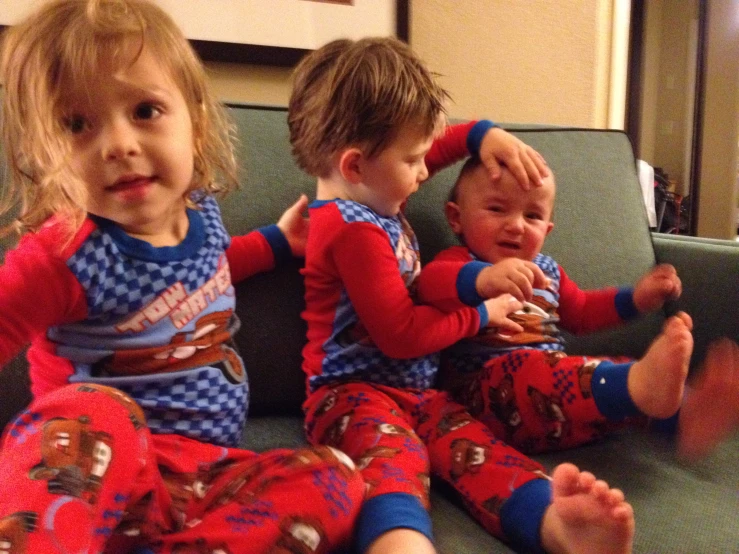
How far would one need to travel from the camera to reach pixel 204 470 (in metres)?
0.70

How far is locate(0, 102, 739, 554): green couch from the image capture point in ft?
2.33

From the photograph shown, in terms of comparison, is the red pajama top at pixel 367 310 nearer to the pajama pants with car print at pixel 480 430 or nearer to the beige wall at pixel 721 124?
the pajama pants with car print at pixel 480 430

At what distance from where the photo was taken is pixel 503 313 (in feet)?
3.19

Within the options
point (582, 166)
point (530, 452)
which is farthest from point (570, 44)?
point (530, 452)

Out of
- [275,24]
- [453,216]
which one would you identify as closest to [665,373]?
[453,216]

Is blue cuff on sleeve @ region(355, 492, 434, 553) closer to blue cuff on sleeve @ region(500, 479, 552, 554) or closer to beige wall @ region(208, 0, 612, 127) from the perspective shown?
blue cuff on sleeve @ region(500, 479, 552, 554)

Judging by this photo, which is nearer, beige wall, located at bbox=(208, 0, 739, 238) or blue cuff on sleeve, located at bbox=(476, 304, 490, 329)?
blue cuff on sleeve, located at bbox=(476, 304, 490, 329)

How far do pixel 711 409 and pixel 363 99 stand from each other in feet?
2.11

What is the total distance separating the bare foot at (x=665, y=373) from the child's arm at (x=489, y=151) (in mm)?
324

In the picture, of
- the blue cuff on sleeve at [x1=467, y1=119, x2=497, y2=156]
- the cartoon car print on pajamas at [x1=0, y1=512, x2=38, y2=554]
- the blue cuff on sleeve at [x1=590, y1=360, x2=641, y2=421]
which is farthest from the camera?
the blue cuff on sleeve at [x1=467, y1=119, x2=497, y2=156]

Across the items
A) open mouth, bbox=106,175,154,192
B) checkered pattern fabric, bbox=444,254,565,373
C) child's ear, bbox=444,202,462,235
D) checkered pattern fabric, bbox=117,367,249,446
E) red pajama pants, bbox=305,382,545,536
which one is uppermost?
open mouth, bbox=106,175,154,192

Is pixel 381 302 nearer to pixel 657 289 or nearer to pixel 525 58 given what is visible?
pixel 657 289

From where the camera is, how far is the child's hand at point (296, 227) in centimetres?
95

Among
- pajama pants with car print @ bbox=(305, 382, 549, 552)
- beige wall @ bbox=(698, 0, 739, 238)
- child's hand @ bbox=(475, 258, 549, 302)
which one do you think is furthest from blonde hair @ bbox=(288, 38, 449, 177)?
beige wall @ bbox=(698, 0, 739, 238)
